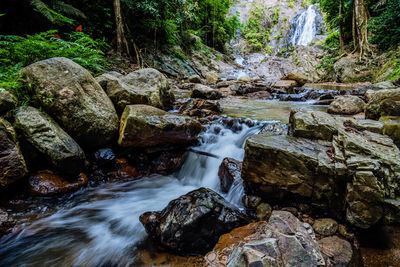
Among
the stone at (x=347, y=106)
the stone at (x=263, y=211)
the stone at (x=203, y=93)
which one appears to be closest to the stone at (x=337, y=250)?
the stone at (x=263, y=211)

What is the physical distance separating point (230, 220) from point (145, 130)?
88.3 inches

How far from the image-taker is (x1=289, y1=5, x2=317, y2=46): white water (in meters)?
25.9

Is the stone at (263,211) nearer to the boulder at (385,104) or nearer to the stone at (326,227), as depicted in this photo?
the stone at (326,227)

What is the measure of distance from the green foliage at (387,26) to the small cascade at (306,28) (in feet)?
48.6

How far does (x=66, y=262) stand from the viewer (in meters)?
2.03

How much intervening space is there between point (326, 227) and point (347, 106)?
175 inches

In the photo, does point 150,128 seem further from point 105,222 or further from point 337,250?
point 337,250

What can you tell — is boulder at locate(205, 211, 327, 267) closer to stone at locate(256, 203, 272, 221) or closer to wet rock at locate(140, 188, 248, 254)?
wet rock at locate(140, 188, 248, 254)

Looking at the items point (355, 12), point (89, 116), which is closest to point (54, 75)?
point (89, 116)

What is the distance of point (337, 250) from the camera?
5.52 feet

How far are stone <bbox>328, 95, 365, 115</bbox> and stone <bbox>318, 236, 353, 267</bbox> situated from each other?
14.4 ft

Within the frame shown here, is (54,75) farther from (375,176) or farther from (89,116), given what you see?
(375,176)

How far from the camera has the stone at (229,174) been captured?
3.07 m

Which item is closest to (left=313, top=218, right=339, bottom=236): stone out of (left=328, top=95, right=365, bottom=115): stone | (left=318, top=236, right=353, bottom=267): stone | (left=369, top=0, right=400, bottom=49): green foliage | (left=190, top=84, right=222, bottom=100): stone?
(left=318, top=236, right=353, bottom=267): stone
